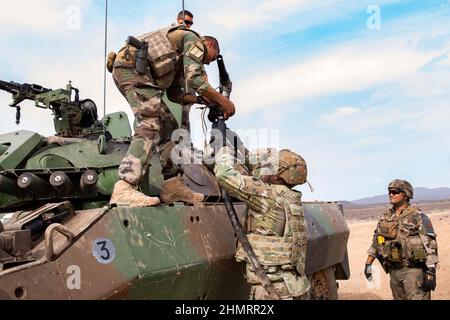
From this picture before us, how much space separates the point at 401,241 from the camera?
278 inches

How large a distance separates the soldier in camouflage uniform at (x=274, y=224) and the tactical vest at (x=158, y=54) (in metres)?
1.03

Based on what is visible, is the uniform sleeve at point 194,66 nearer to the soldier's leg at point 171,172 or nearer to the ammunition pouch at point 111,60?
the soldier's leg at point 171,172

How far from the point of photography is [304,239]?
4633mm

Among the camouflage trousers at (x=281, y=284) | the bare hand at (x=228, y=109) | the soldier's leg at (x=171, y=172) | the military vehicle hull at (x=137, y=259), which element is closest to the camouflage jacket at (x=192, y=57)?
the bare hand at (x=228, y=109)

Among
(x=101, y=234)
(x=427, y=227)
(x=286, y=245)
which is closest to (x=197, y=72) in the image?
(x=286, y=245)

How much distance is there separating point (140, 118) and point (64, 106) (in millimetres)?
3756

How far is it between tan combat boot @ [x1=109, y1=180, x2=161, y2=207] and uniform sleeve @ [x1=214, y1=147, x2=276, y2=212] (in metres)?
0.54

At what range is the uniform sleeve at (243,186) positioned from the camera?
443cm

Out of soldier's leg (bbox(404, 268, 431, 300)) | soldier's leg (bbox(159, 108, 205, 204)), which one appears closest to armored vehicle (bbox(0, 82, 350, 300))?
soldier's leg (bbox(159, 108, 205, 204))

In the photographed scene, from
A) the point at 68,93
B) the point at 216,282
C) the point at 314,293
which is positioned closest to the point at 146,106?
the point at 216,282

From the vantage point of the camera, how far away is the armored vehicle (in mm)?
3643

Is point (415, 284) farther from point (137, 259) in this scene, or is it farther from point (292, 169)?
point (137, 259)
